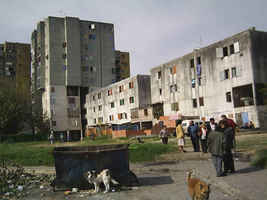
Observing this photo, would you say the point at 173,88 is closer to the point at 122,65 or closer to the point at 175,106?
the point at 175,106

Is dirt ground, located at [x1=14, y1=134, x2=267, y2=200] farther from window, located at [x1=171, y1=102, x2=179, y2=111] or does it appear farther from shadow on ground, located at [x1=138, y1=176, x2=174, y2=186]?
window, located at [x1=171, y1=102, x2=179, y2=111]

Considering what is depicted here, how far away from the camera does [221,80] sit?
38.2 meters

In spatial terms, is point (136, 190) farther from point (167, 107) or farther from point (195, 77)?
point (167, 107)

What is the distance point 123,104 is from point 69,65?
2160cm

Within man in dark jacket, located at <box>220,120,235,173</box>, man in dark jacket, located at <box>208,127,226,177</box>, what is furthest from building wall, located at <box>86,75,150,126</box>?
A: man in dark jacket, located at <box>208,127,226,177</box>

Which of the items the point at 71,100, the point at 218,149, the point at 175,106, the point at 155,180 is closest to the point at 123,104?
the point at 175,106

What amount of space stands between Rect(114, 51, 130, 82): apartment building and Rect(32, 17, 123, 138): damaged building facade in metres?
12.9

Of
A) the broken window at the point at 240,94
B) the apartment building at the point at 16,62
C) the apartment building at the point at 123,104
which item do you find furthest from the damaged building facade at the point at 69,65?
the broken window at the point at 240,94

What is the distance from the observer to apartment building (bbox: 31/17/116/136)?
232 feet

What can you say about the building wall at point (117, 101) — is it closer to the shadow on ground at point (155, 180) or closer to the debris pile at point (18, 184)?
the debris pile at point (18, 184)

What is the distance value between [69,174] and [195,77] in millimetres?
36469

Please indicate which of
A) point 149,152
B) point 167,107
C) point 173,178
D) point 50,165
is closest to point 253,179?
point 173,178

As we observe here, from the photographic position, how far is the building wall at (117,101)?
2147 inches

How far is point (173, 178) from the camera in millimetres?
8859
